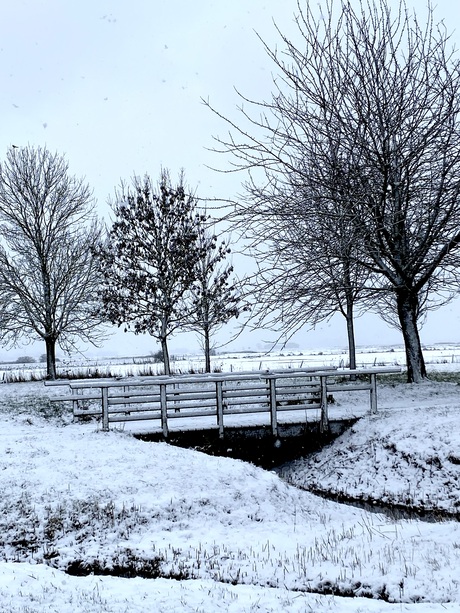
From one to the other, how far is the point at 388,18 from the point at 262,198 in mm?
5135

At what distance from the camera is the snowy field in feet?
20.0

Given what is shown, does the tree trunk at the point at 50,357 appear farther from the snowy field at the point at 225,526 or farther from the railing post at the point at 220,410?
the railing post at the point at 220,410

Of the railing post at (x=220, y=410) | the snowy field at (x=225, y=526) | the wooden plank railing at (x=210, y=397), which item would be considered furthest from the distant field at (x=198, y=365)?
the snowy field at (x=225, y=526)

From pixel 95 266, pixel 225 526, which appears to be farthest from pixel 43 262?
pixel 225 526


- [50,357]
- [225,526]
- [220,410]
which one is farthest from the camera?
[50,357]

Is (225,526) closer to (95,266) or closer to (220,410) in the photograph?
(220,410)

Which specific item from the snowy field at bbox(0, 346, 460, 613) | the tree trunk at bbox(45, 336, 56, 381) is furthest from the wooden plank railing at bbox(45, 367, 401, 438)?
the tree trunk at bbox(45, 336, 56, 381)

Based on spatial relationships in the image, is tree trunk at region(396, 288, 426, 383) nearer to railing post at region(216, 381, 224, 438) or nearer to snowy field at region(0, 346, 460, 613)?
snowy field at region(0, 346, 460, 613)

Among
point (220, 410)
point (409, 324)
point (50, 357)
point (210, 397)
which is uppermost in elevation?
point (409, 324)

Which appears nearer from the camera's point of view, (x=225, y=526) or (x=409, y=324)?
(x=225, y=526)

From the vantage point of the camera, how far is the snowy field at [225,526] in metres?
6.08

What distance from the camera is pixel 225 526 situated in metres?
9.23

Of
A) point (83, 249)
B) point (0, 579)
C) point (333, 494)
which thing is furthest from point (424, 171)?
point (83, 249)

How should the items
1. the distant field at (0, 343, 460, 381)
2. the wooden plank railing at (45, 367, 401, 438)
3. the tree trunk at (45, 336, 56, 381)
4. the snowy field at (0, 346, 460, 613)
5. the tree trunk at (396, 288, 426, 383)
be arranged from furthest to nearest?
the distant field at (0, 343, 460, 381) < the tree trunk at (45, 336, 56, 381) < the tree trunk at (396, 288, 426, 383) < the wooden plank railing at (45, 367, 401, 438) < the snowy field at (0, 346, 460, 613)
